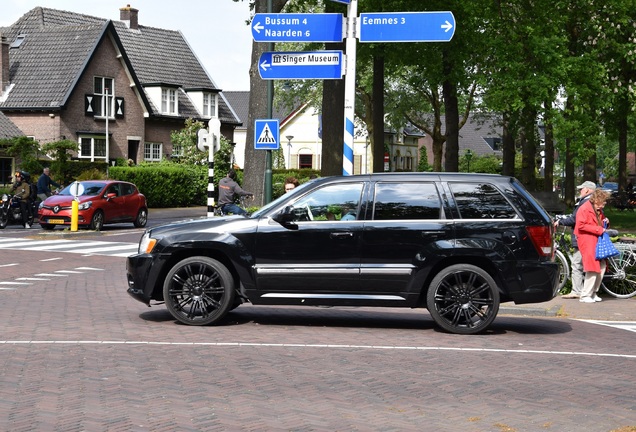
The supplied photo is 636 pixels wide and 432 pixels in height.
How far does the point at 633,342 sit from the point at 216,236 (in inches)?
183

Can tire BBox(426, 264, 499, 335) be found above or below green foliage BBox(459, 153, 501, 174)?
below

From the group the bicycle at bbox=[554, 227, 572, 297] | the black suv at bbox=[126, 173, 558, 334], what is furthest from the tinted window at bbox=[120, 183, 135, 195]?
the black suv at bbox=[126, 173, 558, 334]

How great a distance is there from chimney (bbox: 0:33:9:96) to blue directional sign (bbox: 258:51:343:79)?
130ft

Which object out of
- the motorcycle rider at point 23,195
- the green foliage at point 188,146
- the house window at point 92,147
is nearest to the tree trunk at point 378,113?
the motorcycle rider at point 23,195

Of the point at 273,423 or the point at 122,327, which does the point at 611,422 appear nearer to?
the point at 273,423

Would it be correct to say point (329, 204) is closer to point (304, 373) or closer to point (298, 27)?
point (304, 373)

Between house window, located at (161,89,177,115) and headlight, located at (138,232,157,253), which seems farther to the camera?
house window, located at (161,89,177,115)

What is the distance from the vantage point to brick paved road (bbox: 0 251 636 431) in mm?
6938

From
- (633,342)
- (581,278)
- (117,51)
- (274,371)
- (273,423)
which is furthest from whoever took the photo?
(117,51)

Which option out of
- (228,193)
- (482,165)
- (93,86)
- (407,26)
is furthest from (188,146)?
(407,26)

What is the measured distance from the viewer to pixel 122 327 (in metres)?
11.3

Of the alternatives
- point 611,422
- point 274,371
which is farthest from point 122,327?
point 611,422

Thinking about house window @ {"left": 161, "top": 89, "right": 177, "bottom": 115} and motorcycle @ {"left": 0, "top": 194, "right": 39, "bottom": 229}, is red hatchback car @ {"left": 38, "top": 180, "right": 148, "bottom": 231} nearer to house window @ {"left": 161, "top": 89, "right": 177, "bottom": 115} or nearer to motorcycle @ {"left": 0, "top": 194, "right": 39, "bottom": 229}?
motorcycle @ {"left": 0, "top": 194, "right": 39, "bottom": 229}

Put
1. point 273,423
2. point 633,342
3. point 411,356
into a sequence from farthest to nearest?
1. point 633,342
2. point 411,356
3. point 273,423
